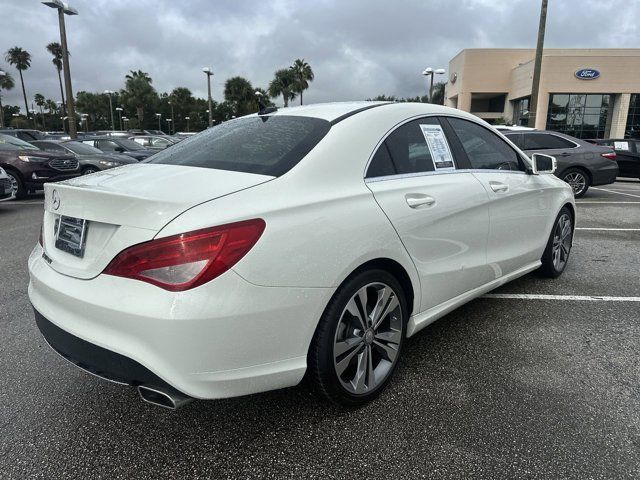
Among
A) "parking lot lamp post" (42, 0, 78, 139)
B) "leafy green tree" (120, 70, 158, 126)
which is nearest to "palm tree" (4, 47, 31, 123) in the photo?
"leafy green tree" (120, 70, 158, 126)

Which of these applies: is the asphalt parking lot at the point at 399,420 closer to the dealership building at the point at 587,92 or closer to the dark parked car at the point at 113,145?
the dark parked car at the point at 113,145

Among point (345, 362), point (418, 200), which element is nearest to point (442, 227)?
point (418, 200)

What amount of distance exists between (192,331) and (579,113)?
41110 millimetres

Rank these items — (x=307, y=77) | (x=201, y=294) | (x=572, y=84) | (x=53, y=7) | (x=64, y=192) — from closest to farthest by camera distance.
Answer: (x=201, y=294) → (x=64, y=192) → (x=53, y=7) → (x=572, y=84) → (x=307, y=77)

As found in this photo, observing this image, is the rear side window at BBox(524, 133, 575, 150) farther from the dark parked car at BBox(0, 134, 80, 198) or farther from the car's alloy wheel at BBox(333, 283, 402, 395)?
the dark parked car at BBox(0, 134, 80, 198)

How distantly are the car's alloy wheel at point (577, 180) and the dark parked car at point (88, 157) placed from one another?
10840 mm

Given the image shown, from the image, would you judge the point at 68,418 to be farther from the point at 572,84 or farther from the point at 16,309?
the point at 572,84

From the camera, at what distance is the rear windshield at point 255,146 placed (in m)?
2.28

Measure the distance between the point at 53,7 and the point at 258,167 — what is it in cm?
1621

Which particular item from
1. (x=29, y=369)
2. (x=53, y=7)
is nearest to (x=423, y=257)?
(x=29, y=369)

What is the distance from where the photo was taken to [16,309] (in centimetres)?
385

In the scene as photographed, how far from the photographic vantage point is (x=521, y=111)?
1581 inches


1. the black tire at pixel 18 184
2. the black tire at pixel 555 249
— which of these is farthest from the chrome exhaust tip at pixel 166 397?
the black tire at pixel 18 184

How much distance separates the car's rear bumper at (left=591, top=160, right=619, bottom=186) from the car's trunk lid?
10.8 meters
